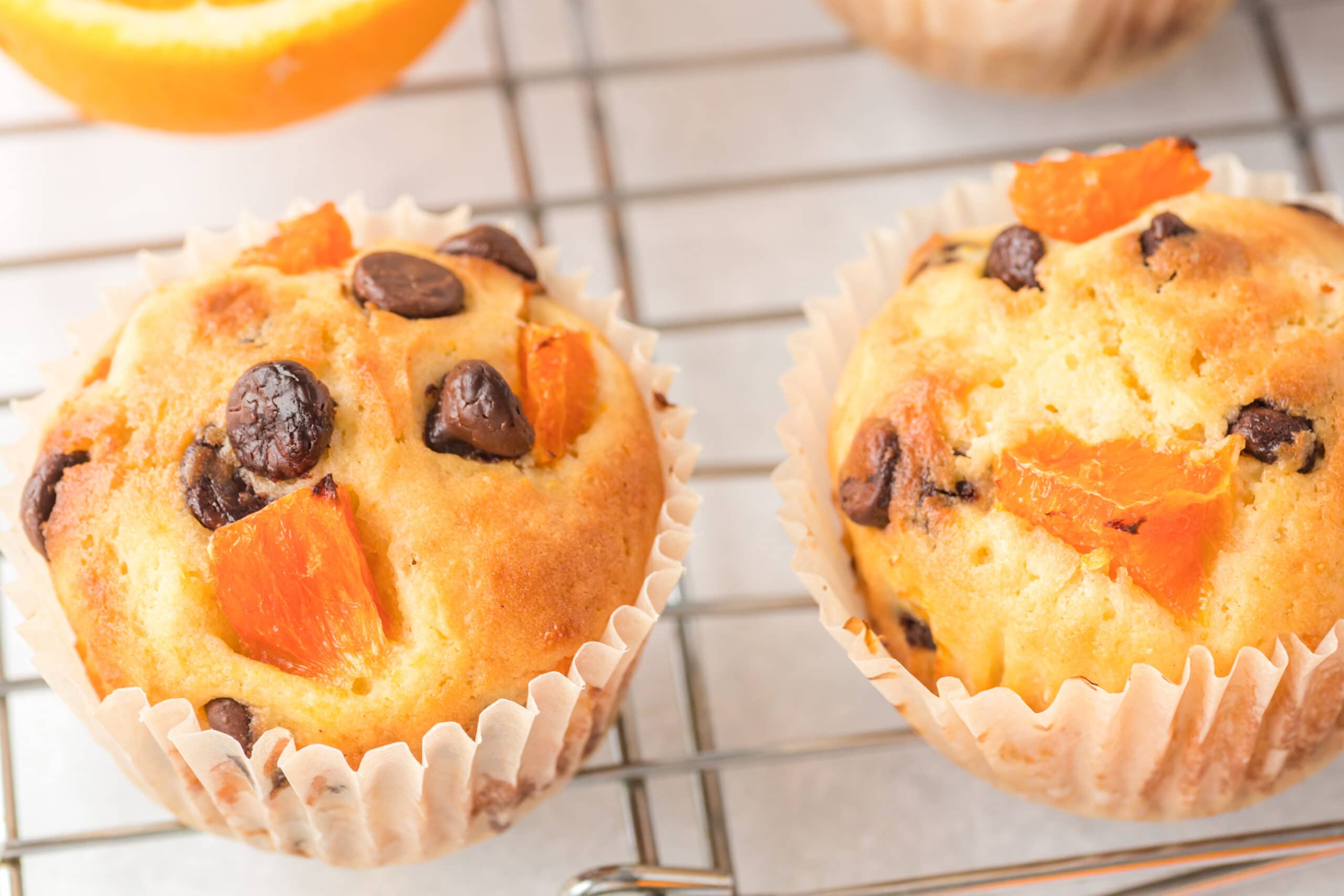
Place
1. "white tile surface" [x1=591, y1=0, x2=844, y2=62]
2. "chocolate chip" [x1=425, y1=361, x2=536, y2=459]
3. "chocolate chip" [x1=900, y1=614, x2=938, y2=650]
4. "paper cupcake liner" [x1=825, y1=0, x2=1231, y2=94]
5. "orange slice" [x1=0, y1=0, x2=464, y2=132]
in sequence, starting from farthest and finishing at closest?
"white tile surface" [x1=591, y1=0, x2=844, y2=62]
"paper cupcake liner" [x1=825, y1=0, x2=1231, y2=94]
"orange slice" [x1=0, y1=0, x2=464, y2=132]
"chocolate chip" [x1=900, y1=614, x2=938, y2=650]
"chocolate chip" [x1=425, y1=361, x2=536, y2=459]

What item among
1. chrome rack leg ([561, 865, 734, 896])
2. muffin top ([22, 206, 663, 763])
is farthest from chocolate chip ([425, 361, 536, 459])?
chrome rack leg ([561, 865, 734, 896])

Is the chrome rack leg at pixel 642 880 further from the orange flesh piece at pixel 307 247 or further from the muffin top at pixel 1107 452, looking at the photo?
the orange flesh piece at pixel 307 247

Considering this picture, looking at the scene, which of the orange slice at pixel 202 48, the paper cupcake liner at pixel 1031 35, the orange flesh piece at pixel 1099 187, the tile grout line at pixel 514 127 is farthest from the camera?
the tile grout line at pixel 514 127

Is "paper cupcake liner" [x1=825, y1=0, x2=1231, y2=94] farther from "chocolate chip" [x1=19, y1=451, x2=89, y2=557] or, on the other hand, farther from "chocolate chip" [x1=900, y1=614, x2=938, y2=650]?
"chocolate chip" [x1=19, y1=451, x2=89, y2=557]

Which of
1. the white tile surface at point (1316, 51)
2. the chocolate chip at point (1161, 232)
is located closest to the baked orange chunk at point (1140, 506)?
the chocolate chip at point (1161, 232)

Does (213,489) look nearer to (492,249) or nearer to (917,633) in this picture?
(492,249)

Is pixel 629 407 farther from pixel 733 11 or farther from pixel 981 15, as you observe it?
pixel 733 11

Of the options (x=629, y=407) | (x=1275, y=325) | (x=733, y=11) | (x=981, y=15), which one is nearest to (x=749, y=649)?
(x=629, y=407)

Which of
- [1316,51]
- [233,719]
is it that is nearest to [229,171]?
[233,719]
